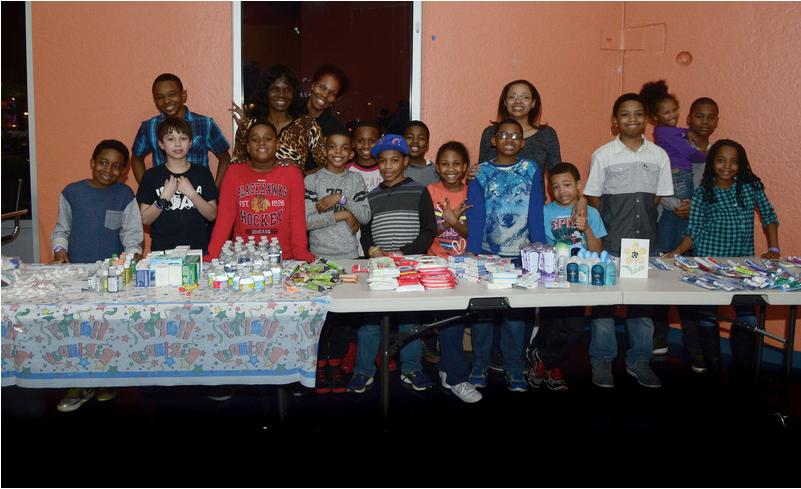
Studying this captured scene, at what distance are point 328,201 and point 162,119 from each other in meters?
1.68

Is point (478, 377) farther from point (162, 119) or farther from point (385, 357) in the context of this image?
point (162, 119)

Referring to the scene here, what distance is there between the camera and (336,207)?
143 inches

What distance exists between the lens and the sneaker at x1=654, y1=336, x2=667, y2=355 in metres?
4.46

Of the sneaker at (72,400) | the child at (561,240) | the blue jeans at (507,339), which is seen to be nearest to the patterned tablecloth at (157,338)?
the sneaker at (72,400)

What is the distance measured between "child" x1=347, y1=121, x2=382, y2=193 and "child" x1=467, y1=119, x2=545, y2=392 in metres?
0.73

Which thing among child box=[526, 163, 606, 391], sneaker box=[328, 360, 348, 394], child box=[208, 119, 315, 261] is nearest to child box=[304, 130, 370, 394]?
sneaker box=[328, 360, 348, 394]

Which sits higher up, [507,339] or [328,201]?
[328,201]

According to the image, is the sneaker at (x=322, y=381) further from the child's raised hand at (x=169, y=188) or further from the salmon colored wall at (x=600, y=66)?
the salmon colored wall at (x=600, y=66)

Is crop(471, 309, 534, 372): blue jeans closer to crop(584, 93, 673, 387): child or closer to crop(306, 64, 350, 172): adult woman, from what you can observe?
crop(584, 93, 673, 387): child

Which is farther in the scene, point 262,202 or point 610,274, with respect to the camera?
point 262,202

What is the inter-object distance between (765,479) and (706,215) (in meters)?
1.92

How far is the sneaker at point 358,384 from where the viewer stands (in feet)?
11.6

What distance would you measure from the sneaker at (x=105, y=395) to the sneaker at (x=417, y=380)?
1.85m

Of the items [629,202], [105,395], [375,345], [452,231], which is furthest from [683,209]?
[105,395]
